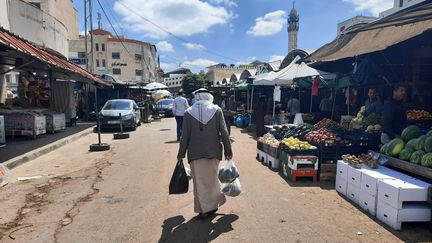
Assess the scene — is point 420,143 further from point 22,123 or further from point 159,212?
point 22,123

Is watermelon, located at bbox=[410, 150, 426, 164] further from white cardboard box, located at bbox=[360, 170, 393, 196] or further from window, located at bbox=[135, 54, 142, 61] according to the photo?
window, located at bbox=[135, 54, 142, 61]

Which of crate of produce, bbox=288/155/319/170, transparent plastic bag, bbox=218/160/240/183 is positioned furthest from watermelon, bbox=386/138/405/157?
transparent plastic bag, bbox=218/160/240/183

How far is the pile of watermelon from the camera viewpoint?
16.5ft

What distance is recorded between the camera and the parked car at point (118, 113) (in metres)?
17.2

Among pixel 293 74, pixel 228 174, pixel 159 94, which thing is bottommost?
pixel 228 174

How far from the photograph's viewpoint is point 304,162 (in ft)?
22.7

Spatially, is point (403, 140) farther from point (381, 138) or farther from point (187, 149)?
point (187, 149)

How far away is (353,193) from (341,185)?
48 cm

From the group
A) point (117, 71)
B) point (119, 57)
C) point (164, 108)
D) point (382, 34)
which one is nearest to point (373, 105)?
point (382, 34)

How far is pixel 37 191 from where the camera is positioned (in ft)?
21.2

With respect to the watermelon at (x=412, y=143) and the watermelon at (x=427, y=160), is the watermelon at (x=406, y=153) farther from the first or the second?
the watermelon at (x=427, y=160)

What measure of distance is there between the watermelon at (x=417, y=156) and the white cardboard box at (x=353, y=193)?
3.16 feet

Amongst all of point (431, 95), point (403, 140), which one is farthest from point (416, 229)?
point (431, 95)

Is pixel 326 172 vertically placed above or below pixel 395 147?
below
